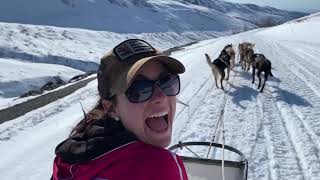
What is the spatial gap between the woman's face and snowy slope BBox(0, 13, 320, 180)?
334 cm

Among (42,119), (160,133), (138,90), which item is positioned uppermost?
(138,90)

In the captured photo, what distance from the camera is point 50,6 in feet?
228

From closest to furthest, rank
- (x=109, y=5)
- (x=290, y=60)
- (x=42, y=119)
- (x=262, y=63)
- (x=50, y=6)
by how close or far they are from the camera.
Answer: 1. (x=42, y=119)
2. (x=262, y=63)
3. (x=290, y=60)
4. (x=50, y=6)
5. (x=109, y=5)

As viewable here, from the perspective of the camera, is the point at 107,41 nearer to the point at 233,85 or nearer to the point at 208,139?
the point at 233,85

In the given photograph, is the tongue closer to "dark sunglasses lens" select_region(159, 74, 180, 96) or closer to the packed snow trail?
"dark sunglasses lens" select_region(159, 74, 180, 96)

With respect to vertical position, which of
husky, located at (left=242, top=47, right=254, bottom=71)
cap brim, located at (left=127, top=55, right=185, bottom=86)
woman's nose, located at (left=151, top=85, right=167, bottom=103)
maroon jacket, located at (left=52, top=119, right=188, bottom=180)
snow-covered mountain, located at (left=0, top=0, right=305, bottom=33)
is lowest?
snow-covered mountain, located at (left=0, top=0, right=305, bottom=33)

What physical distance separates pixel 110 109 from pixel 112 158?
311 millimetres

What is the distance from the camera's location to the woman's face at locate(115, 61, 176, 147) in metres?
1.76

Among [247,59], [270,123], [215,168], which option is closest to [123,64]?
[215,168]

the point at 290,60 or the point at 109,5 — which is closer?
the point at 290,60

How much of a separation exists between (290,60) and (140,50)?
16.9 metres

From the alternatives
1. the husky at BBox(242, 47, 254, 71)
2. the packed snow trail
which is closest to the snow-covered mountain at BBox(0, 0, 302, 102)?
the packed snow trail

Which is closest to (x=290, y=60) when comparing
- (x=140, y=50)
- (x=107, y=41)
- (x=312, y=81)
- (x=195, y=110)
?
(x=312, y=81)

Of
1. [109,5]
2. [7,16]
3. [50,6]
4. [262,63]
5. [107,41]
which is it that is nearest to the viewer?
[262,63]
